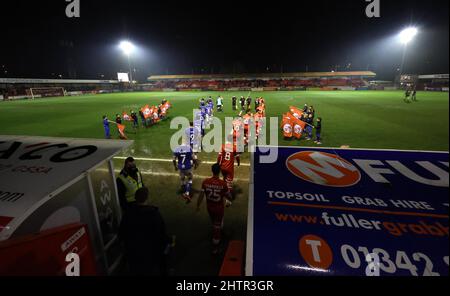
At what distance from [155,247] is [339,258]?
2896 mm

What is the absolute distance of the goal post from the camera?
167 feet

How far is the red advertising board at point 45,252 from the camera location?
2.28 metres

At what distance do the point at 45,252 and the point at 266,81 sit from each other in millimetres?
88040

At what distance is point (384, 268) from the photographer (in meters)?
1.70

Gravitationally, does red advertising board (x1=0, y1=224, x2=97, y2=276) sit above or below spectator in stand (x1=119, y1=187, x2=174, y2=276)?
above

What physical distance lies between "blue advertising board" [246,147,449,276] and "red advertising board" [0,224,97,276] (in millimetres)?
2291

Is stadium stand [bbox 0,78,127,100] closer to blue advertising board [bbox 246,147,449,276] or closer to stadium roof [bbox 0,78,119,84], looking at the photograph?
stadium roof [bbox 0,78,119,84]

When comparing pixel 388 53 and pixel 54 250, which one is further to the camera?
pixel 388 53

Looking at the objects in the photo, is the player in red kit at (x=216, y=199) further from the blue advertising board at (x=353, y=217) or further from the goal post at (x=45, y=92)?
the goal post at (x=45, y=92)

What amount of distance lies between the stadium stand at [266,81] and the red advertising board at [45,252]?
70.4 meters

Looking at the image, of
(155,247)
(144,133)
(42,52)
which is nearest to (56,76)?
(42,52)

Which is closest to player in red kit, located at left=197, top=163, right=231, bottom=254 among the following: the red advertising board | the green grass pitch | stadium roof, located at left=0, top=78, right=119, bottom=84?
the green grass pitch

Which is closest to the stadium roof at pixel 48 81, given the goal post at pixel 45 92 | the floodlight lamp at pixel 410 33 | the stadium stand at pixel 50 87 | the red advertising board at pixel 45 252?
the stadium stand at pixel 50 87

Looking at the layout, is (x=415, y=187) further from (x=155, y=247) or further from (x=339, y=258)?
(x=155, y=247)
